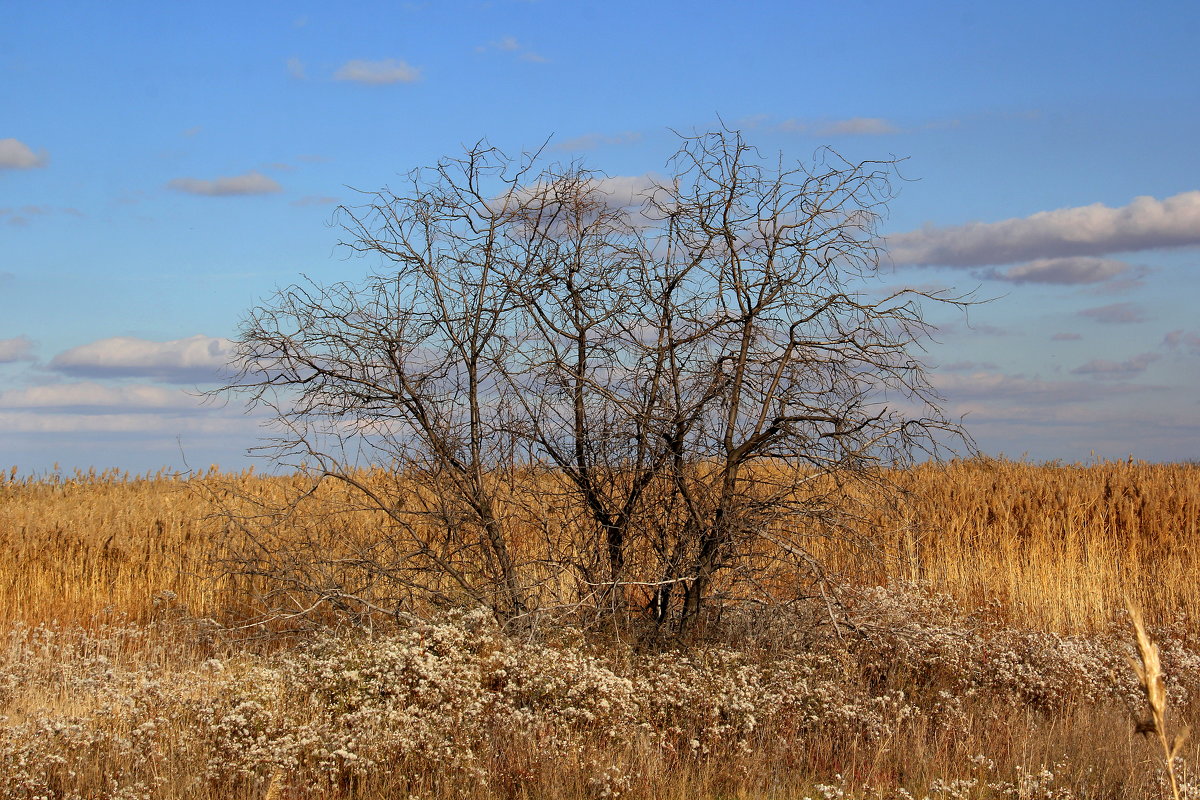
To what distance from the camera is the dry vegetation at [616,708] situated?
230 inches

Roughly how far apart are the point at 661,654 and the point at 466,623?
68.3 inches

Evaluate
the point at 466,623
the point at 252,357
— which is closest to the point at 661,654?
the point at 466,623

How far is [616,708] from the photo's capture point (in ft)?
22.2

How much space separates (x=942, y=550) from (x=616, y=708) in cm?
940

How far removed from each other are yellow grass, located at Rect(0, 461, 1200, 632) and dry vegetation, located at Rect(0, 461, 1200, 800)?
43cm

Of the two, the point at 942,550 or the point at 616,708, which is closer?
the point at 616,708

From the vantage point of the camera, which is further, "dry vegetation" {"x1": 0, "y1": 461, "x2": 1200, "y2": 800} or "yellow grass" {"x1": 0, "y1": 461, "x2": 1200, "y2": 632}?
"yellow grass" {"x1": 0, "y1": 461, "x2": 1200, "y2": 632}

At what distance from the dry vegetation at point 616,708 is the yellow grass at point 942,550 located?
0.43 metres

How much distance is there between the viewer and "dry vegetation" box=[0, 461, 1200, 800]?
5840mm

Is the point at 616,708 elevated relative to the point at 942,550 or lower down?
lower down

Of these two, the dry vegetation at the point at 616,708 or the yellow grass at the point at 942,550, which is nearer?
the dry vegetation at the point at 616,708

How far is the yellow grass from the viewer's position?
12.1 m

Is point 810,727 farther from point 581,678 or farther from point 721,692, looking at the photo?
point 581,678

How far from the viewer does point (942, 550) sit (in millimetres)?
14500
